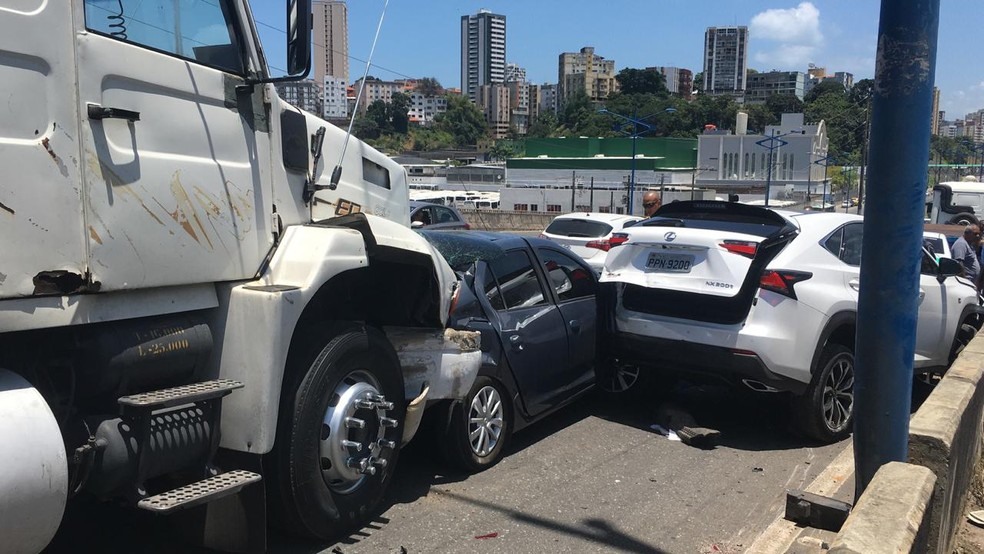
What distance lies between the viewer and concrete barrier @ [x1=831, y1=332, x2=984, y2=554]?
286 centimetres

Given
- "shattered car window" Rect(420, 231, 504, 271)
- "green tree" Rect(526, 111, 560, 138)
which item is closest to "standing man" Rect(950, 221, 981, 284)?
"shattered car window" Rect(420, 231, 504, 271)

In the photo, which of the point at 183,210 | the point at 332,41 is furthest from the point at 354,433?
the point at 332,41

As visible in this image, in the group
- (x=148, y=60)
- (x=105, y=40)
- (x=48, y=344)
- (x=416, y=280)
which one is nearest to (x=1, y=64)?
(x=105, y=40)

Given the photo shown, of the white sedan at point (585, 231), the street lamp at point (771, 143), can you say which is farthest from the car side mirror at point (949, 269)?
the street lamp at point (771, 143)

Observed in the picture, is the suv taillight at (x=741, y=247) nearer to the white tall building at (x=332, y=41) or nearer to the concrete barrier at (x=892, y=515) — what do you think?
the concrete barrier at (x=892, y=515)

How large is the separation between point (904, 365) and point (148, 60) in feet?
12.2

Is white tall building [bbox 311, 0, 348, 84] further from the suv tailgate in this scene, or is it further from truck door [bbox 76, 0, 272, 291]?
the suv tailgate

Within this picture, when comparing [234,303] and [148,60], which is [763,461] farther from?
[148,60]

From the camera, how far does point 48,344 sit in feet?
10.3

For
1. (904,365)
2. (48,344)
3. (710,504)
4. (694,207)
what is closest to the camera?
(48,344)

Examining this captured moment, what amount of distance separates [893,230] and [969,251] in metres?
9.21

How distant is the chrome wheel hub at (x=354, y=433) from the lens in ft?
13.7

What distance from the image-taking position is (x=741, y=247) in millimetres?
6297

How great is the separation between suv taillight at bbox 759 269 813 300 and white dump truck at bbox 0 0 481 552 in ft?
8.93
